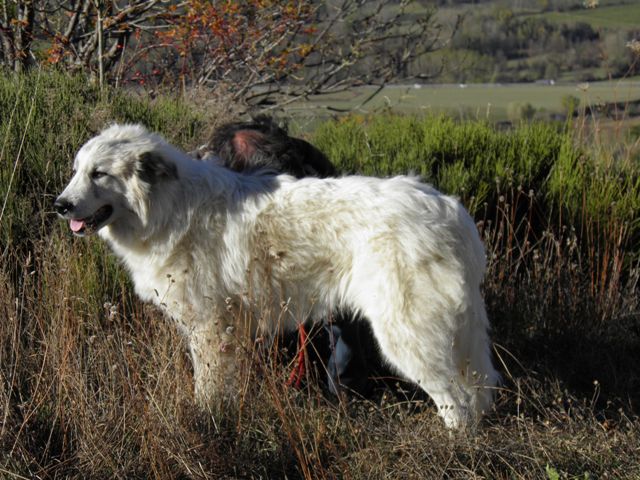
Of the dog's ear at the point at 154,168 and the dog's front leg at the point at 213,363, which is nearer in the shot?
the dog's front leg at the point at 213,363

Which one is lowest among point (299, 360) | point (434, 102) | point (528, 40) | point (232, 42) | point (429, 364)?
point (528, 40)

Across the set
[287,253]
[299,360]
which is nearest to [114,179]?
[287,253]

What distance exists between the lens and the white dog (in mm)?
3875

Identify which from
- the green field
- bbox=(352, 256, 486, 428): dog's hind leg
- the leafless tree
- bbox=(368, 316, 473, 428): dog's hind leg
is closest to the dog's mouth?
bbox=(352, 256, 486, 428): dog's hind leg

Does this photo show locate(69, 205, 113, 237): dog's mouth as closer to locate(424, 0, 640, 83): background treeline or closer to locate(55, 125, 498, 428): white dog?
locate(55, 125, 498, 428): white dog

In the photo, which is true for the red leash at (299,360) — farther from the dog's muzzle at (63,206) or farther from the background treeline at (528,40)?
the background treeline at (528,40)

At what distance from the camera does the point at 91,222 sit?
4.07 m

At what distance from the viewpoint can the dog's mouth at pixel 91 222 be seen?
403 centimetres

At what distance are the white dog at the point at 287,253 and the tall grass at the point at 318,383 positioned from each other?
0.20 metres

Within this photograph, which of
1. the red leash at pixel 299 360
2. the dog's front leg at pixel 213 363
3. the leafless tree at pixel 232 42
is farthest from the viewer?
the leafless tree at pixel 232 42

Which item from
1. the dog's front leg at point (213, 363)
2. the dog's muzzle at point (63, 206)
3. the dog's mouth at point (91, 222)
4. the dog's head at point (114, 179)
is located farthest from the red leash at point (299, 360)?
the dog's muzzle at point (63, 206)

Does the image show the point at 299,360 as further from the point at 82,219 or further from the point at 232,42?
the point at 232,42

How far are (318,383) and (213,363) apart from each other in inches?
26.7

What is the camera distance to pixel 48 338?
4035 millimetres
